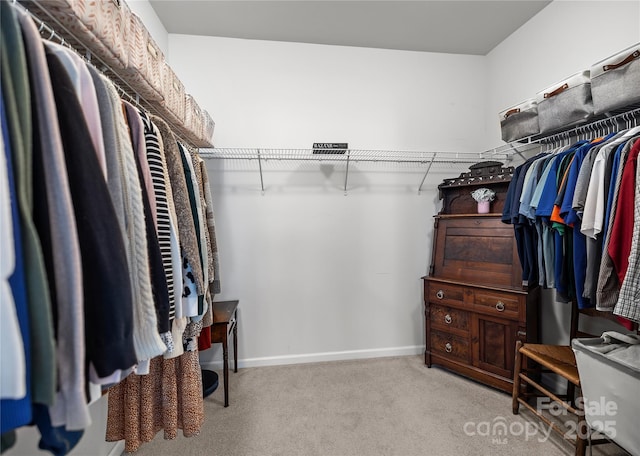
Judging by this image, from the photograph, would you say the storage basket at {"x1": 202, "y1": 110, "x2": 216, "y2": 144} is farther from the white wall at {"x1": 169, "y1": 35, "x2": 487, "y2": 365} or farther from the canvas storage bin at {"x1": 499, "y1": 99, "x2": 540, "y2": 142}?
the canvas storage bin at {"x1": 499, "y1": 99, "x2": 540, "y2": 142}

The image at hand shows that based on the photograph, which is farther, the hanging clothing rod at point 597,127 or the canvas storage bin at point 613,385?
the hanging clothing rod at point 597,127

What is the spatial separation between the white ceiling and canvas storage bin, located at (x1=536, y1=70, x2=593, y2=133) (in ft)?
2.61

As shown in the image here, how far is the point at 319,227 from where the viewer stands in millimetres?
2369

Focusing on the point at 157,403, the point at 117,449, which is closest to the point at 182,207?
the point at 157,403

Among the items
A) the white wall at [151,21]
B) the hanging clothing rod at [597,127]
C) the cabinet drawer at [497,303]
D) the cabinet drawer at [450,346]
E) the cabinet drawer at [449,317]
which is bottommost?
the cabinet drawer at [450,346]

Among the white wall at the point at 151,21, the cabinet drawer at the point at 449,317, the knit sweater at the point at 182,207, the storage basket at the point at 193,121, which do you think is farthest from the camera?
the cabinet drawer at the point at 449,317

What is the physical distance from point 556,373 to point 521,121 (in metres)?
1.47

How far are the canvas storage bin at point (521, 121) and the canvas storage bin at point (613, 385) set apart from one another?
1.21 m

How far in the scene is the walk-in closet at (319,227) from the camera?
0.50 meters

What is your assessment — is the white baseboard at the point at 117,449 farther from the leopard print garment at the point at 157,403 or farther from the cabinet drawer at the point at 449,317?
the cabinet drawer at the point at 449,317

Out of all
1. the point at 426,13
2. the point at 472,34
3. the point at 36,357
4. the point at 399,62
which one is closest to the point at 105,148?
the point at 36,357

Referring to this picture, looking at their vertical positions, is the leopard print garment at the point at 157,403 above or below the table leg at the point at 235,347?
above

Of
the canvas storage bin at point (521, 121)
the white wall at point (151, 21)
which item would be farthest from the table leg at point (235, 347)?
the canvas storage bin at point (521, 121)

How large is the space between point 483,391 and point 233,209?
7.08ft
